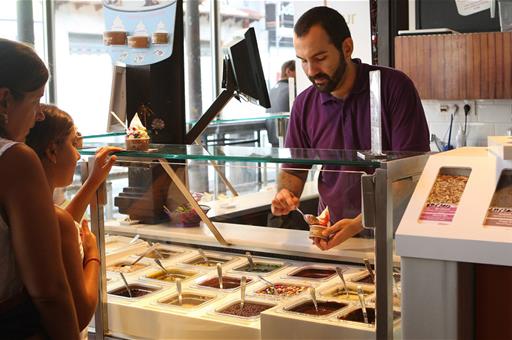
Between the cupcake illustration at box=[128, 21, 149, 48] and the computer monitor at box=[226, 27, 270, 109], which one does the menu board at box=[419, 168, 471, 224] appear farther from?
the cupcake illustration at box=[128, 21, 149, 48]

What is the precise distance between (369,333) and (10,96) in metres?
1.11

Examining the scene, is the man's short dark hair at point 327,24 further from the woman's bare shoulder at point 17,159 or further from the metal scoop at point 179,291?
the woman's bare shoulder at point 17,159

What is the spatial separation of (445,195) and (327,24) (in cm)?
133

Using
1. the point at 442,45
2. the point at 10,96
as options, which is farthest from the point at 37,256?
the point at 442,45

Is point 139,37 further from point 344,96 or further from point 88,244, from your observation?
point 88,244

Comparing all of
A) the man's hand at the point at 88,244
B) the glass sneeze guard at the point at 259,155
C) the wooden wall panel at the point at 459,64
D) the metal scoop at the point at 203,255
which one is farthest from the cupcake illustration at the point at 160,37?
the wooden wall panel at the point at 459,64

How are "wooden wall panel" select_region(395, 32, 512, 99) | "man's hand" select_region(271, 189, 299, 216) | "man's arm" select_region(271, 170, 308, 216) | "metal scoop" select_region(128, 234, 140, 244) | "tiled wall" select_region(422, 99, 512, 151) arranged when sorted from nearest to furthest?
"man's arm" select_region(271, 170, 308, 216)
"man's hand" select_region(271, 189, 299, 216)
"metal scoop" select_region(128, 234, 140, 244)
"wooden wall panel" select_region(395, 32, 512, 99)
"tiled wall" select_region(422, 99, 512, 151)

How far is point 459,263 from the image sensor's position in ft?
5.83

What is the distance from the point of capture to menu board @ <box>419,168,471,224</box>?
1.86 metres

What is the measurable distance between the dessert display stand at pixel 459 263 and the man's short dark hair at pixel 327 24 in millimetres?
1302

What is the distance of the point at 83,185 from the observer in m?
2.46

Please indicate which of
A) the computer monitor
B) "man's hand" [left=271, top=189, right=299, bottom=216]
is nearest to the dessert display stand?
"man's hand" [left=271, top=189, right=299, bottom=216]

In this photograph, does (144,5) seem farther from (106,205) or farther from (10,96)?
(10,96)

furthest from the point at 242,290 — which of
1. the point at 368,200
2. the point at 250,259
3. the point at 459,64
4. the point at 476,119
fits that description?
the point at 476,119
